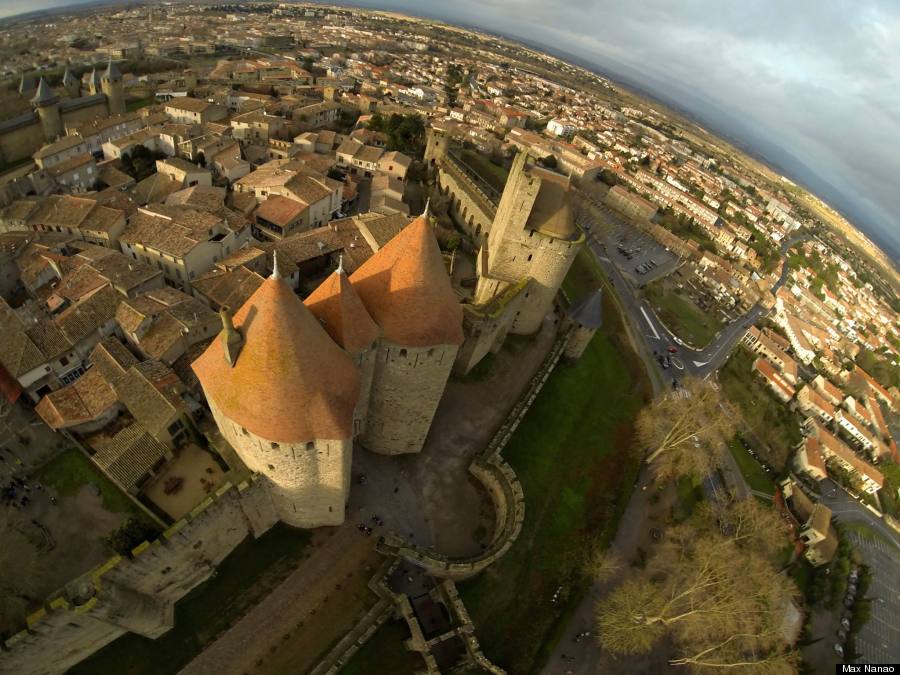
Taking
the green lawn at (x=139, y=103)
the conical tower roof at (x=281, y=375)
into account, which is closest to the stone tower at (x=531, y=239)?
the conical tower roof at (x=281, y=375)

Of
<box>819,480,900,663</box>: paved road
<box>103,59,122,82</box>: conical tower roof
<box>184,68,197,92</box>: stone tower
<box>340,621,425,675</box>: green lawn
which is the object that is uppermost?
<box>103,59,122,82</box>: conical tower roof

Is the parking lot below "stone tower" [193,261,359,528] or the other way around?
below

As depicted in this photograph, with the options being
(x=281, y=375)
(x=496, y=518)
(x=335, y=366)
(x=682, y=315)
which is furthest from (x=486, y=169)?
(x=281, y=375)

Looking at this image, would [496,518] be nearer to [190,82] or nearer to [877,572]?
[877,572]

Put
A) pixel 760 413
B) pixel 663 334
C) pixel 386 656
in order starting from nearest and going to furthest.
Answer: pixel 386 656 → pixel 760 413 → pixel 663 334

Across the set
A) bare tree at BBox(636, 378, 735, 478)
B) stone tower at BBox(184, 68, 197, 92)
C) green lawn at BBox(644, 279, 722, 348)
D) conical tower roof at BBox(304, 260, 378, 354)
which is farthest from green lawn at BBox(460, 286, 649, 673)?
stone tower at BBox(184, 68, 197, 92)

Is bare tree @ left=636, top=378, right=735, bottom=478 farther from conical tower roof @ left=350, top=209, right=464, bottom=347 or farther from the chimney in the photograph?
the chimney

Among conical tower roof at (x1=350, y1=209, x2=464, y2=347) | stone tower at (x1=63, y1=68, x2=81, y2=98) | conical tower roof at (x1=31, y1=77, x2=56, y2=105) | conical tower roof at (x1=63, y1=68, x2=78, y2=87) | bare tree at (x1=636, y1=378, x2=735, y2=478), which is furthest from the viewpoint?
stone tower at (x1=63, y1=68, x2=81, y2=98)
